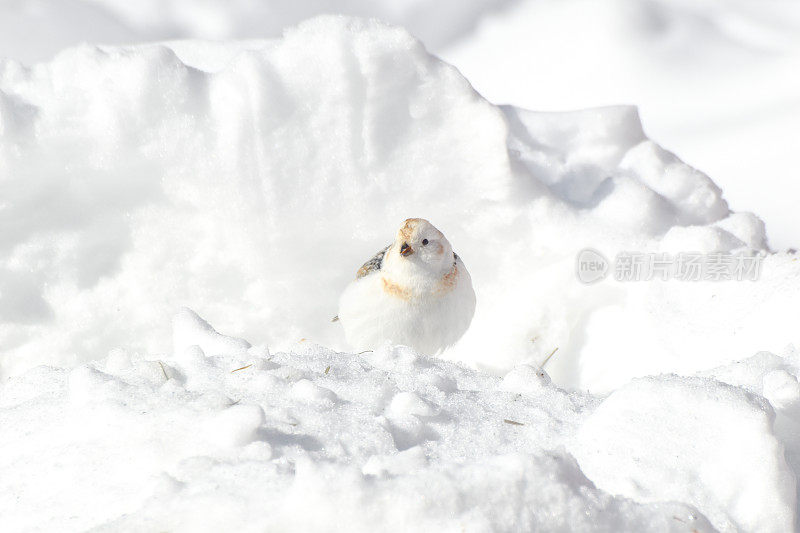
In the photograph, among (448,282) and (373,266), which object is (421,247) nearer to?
(448,282)

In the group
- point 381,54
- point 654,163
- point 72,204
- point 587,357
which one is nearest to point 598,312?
point 587,357

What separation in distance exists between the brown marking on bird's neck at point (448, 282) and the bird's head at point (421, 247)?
0.16ft

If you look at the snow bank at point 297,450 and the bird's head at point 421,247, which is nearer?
the snow bank at point 297,450

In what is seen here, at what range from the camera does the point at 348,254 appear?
4770 mm

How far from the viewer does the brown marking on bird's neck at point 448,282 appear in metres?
3.87

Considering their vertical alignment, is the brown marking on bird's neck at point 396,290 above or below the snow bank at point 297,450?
above

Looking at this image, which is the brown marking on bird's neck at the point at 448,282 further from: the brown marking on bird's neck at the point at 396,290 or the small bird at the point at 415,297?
the brown marking on bird's neck at the point at 396,290

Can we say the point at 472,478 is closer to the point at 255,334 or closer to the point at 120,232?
the point at 255,334

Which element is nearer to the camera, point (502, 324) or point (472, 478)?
point (472, 478)

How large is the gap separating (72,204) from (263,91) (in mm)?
1318

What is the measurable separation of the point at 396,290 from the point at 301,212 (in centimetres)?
102

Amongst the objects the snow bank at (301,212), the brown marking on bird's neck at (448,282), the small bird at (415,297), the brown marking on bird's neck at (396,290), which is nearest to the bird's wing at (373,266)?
the small bird at (415,297)

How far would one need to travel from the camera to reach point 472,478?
4.98 feet

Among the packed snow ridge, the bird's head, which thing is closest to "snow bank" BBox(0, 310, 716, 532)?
the packed snow ridge
